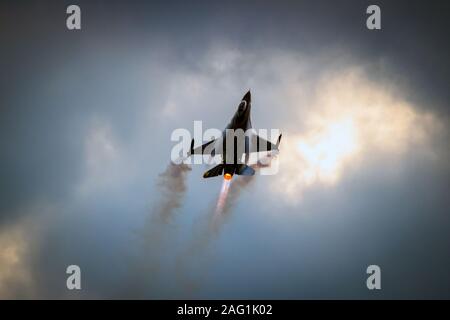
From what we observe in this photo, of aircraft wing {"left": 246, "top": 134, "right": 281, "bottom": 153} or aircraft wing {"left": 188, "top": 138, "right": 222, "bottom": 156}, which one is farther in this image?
aircraft wing {"left": 246, "top": 134, "right": 281, "bottom": 153}

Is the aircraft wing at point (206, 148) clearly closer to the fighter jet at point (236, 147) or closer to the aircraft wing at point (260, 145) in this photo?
the fighter jet at point (236, 147)

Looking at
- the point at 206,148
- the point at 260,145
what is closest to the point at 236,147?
the point at 206,148

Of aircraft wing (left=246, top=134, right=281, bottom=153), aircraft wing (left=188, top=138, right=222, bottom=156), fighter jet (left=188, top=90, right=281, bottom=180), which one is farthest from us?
aircraft wing (left=246, top=134, right=281, bottom=153)

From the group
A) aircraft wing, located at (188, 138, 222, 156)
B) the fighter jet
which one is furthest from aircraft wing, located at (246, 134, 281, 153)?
Answer: aircraft wing, located at (188, 138, 222, 156)

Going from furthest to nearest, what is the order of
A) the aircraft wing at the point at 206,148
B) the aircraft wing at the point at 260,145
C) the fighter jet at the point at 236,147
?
the aircraft wing at the point at 260,145
the aircraft wing at the point at 206,148
the fighter jet at the point at 236,147

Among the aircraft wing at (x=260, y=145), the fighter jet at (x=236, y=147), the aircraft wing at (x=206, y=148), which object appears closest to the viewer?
the fighter jet at (x=236, y=147)

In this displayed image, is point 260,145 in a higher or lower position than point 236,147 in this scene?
higher

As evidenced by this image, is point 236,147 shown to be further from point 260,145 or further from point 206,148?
point 260,145

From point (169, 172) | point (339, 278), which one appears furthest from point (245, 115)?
point (339, 278)

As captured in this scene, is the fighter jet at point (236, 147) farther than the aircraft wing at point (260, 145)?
No

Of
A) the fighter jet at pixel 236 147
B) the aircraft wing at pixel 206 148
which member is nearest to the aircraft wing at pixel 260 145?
the fighter jet at pixel 236 147

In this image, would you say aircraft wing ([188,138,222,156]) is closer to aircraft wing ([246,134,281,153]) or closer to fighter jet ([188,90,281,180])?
fighter jet ([188,90,281,180])

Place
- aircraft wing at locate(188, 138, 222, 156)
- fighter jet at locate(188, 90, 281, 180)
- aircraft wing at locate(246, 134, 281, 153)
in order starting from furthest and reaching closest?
aircraft wing at locate(246, 134, 281, 153) → aircraft wing at locate(188, 138, 222, 156) → fighter jet at locate(188, 90, 281, 180)
